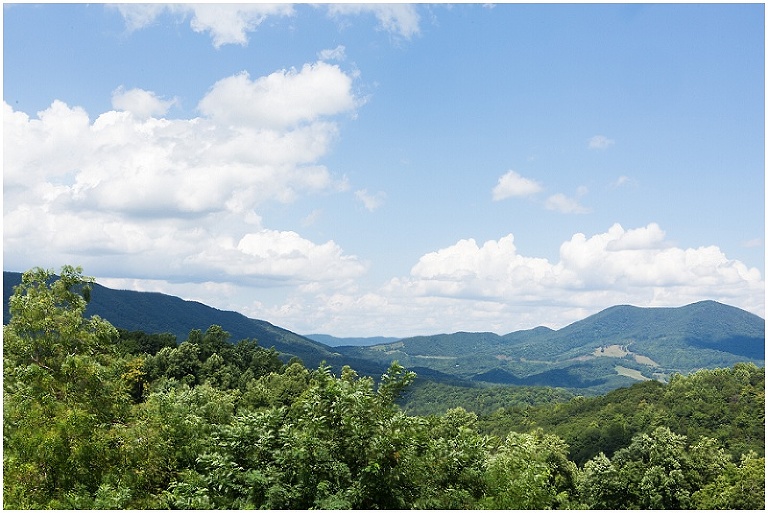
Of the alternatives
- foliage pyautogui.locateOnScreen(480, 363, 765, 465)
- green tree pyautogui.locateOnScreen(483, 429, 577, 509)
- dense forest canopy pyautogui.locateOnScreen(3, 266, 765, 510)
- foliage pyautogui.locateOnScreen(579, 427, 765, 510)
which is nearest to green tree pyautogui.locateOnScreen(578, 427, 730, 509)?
foliage pyautogui.locateOnScreen(579, 427, 765, 510)

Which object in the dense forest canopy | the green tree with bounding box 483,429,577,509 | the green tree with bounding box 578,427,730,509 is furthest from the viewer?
the green tree with bounding box 578,427,730,509

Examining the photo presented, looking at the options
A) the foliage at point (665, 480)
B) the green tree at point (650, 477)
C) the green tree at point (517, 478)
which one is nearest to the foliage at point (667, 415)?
the green tree at point (650, 477)

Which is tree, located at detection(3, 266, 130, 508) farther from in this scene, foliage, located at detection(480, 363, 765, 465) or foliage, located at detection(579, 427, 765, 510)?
foliage, located at detection(480, 363, 765, 465)

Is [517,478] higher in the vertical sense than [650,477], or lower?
higher

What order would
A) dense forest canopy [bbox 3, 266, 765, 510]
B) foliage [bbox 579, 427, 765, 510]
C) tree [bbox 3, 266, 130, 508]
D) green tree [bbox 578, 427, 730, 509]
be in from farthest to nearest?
green tree [bbox 578, 427, 730, 509], foliage [bbox 579, 427, 765, 510], tree [bbox 3, 266, 130, 508], dense forest canopy [bbox 3, 266, 765, 510]

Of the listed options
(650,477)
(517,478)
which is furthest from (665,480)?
(517,478)

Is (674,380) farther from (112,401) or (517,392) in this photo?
(112,401)

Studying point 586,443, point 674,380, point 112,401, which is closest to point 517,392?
point 674,380

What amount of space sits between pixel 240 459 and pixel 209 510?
1.04 meters

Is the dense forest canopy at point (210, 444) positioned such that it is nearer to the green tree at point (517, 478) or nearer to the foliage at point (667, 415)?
the green tree at point (517, 478)

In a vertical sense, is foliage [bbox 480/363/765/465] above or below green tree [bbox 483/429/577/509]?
below

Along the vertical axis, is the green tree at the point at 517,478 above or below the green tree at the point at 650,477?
above

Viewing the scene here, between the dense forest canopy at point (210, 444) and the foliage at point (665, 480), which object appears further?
the foliage at point (665, 480)

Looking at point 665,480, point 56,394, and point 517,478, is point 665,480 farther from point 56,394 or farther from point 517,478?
point 56,394
